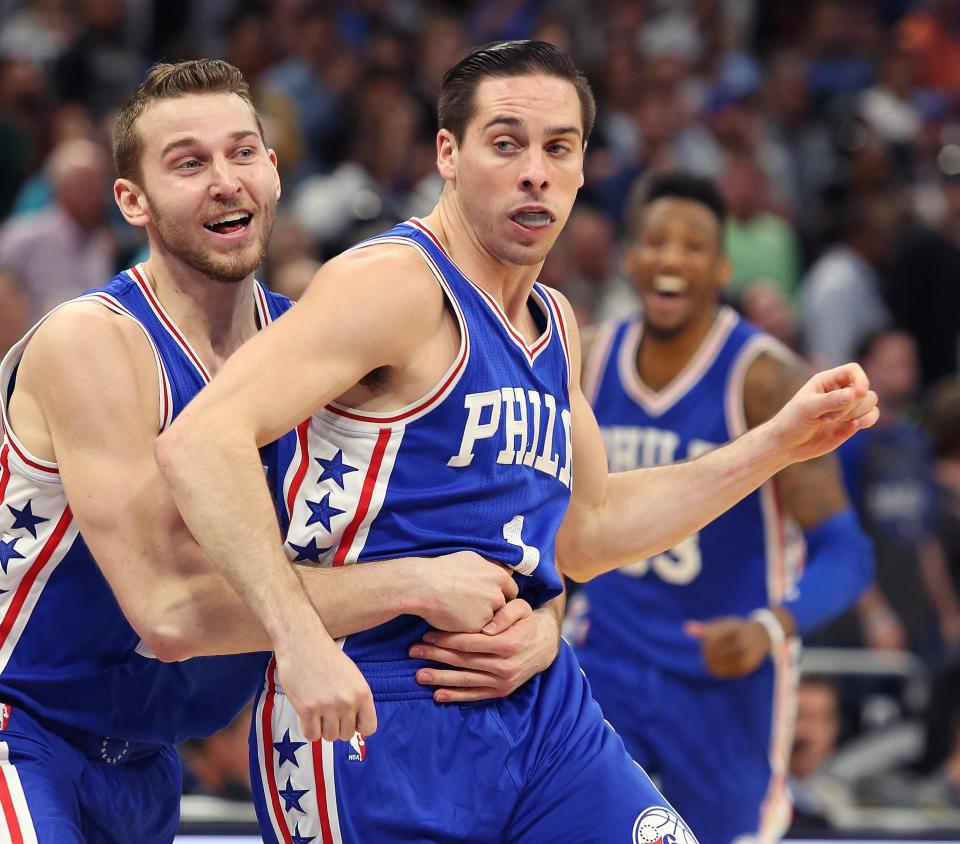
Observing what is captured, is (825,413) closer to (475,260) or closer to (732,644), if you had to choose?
(475,260)

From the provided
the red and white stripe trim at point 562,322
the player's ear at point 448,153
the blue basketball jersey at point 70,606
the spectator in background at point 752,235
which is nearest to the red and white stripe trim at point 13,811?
the blue basketball jersey at point 70,606

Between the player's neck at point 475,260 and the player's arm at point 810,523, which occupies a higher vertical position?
the player's neck at point 475,260

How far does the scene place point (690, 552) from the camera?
571 centimetres

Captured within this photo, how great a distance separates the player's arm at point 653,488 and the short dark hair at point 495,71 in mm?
567

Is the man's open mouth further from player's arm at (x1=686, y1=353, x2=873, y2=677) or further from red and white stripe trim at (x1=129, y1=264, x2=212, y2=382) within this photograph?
player's arm at (x1=686, y1=353, x2=873, y2=677)

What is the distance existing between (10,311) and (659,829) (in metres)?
5.07

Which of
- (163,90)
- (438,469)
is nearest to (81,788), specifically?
(438,469)

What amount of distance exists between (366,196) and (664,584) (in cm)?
483

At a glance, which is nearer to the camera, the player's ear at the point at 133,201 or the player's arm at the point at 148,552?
the player's arm at the point at 148,552

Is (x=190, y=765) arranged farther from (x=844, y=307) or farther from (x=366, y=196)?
(x=844, y=307)

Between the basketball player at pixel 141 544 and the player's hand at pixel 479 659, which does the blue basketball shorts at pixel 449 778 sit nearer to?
the player's hand at pixel 479 659

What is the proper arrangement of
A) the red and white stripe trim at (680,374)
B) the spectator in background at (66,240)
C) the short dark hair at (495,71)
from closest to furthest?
the short dark hair at (495,71) → the red and white stripe trim at (680,374) → the spectator in background at (66,240)

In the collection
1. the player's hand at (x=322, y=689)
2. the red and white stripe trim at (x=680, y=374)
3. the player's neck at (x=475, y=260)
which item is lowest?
the player's hand at (x=322, y=689)

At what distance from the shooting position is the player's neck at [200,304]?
3861 mm
